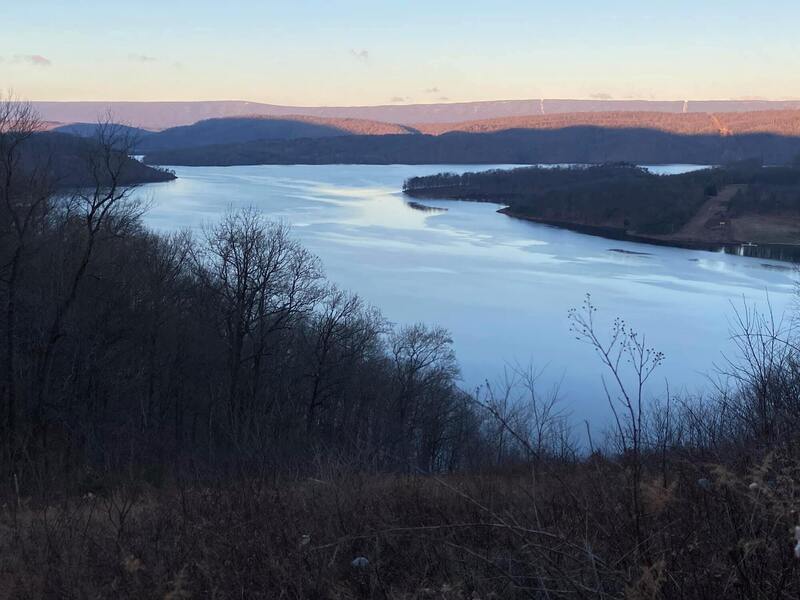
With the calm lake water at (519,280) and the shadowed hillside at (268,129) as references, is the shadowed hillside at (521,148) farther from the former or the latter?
the calm lake water at (519,280)

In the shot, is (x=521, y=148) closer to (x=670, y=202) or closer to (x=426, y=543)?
(x=670, y=202)

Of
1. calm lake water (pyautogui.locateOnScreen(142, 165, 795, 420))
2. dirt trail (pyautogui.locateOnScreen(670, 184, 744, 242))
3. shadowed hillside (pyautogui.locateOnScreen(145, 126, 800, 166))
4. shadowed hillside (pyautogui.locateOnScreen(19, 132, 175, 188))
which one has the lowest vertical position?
calm lake water (pyautogui.locateOnScreen(142, 165, 795, 420))

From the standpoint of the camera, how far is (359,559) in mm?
2229

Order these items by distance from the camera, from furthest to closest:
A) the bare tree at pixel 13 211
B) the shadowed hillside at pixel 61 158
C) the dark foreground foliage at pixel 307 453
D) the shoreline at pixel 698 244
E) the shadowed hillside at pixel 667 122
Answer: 1. the shadowed hillside at pixel 667 122
2. the shoreline at pixel 698 244
3. the shadowed hillside at pixel 61 158
4. the bare tree at pixel 13 211
5. the dark foreground foliage at pixel 307 453

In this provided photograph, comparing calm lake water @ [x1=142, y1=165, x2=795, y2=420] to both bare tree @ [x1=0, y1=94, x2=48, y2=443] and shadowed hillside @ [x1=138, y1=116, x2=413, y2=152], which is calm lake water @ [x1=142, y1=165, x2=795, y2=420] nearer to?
bare tree @ [x1=0, y1=94, x2=48, y2=443]

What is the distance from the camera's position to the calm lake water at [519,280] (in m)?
14.5

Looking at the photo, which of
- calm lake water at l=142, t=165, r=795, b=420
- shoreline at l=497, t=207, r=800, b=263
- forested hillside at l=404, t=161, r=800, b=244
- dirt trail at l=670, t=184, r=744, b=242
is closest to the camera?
calm lake water at l=142, t=165, r=795, b=420

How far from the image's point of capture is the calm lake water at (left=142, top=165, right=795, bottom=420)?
1452 centimetres

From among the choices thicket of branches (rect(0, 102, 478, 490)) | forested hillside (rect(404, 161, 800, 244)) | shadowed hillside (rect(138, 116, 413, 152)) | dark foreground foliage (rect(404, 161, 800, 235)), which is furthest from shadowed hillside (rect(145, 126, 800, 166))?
thicket of branches (rect(0, 102, 478, 490))

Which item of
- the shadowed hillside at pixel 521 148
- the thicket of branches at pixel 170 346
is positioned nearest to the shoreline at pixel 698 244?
the thicket of branches at pixel 170 346

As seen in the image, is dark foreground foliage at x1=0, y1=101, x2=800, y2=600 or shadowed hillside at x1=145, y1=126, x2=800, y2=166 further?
shadowed hillside at x1=145, y1=126, x2=800, y2=166

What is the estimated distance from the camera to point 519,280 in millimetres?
22578

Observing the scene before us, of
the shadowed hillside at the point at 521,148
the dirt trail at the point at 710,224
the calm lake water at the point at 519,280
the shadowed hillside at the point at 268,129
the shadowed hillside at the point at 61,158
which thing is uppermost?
the shadowed hillside at the point at 268,129

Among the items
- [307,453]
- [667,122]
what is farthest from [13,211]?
[667,122]
